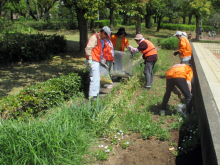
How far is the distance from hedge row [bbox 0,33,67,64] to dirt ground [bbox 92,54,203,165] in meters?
7.80

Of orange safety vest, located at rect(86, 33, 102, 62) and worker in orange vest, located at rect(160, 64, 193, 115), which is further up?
orange safety vest, located at rect(86, 33, 102, 62)

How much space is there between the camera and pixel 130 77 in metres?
6.31

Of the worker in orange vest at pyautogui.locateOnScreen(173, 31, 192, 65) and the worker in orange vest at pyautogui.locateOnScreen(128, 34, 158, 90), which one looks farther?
the worker in orange vest at pyautogui.locateOnScreen(173, 31, 192, 65)

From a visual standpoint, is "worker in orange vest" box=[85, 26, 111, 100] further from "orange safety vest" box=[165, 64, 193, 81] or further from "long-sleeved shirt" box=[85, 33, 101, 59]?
"orange safety vest" box=[165, 64, 193, 81]

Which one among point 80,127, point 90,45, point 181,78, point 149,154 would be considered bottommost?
point 149,154

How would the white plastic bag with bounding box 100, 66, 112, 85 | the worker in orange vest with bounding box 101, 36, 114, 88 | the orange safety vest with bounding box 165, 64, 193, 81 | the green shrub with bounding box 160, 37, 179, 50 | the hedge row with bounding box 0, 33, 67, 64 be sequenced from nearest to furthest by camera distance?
the orange safety vest with bounding box 165, 64, 193, 81 < the white plastic bag with bounding box 100, 66, 112, 85 < the worker in orange vest with bounding box 101, 36, 114, 88 < the hedge row with bounding box 0, 33, 67, 64 < the green shrub with bounding box 160, 37, 179, 50

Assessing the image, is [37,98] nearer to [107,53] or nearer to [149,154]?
[107,53]

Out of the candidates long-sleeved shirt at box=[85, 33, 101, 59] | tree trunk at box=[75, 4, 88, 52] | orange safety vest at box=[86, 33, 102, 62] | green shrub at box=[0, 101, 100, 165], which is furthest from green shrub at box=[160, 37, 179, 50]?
green shrub at box=[0, 101, 100, 165]

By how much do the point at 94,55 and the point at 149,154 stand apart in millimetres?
2479

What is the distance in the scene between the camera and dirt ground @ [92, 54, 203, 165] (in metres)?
3.12

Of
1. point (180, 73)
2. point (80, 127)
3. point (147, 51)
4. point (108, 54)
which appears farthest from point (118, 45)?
point (80, 127)

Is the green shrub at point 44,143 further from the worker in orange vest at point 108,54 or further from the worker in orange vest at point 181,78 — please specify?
the worker in orange vest at point 108,54

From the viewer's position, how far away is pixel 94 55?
4957mm

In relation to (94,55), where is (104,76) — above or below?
below
